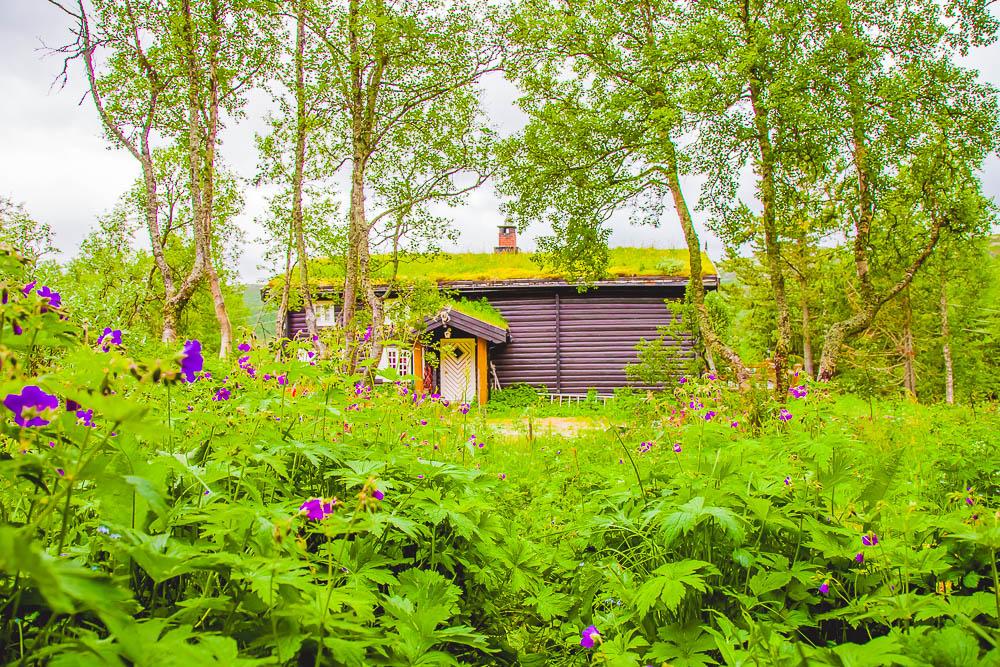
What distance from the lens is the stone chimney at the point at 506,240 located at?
23.2m

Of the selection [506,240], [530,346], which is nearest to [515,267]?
[506,240]

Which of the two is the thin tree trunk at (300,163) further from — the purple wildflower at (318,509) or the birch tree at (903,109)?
the purple wildflower at (318,509)

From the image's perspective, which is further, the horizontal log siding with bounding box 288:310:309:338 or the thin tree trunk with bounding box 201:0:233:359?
the horizontal log siding with bounding box 288:310:309:338

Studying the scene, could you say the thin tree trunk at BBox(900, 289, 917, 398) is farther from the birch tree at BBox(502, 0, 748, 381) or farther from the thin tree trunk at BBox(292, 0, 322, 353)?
the thin tree trunk at BBox(292, 0, 322, 353)

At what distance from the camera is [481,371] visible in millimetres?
19062

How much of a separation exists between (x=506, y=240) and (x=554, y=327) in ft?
17.6

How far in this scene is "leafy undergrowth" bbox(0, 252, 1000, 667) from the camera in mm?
1214

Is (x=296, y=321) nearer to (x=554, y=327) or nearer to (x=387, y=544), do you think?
(x=554, y=327)

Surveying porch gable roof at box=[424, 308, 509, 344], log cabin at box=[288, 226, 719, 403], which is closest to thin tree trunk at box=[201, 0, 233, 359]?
log cabin at box=[288, 226, 719, 403]

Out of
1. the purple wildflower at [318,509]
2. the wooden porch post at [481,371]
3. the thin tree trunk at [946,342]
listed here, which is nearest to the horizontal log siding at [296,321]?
the wooden porch post at [481,371]

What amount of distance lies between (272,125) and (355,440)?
1366 cm

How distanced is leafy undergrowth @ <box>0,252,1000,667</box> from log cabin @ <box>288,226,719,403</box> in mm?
15317

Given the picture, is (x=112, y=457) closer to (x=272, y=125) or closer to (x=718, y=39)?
(x=718, y=39)

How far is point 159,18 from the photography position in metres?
13.5
